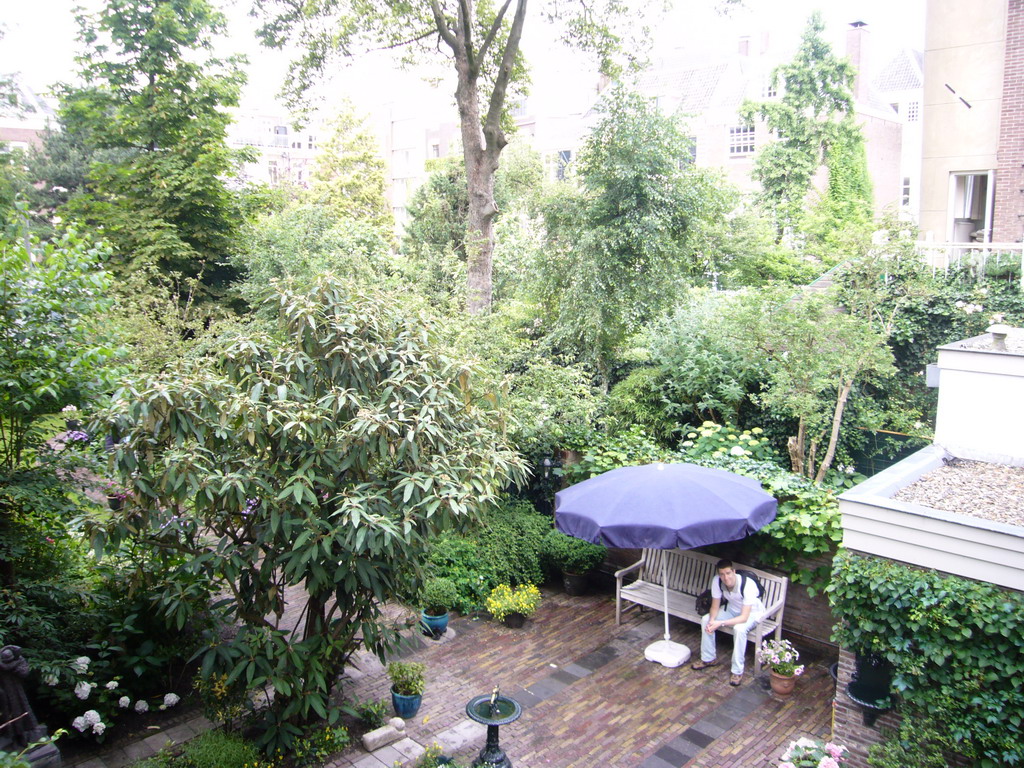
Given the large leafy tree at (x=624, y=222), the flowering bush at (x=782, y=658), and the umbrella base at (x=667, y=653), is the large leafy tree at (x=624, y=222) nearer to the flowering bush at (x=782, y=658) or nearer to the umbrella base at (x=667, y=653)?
the umbrella base at (x=667, y=653)

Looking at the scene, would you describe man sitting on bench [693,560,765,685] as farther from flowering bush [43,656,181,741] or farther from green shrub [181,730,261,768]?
flowering bush [43,656,181,741]

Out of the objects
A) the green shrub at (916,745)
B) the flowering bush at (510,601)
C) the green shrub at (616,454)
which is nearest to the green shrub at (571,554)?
the flowering bush at (510,601)

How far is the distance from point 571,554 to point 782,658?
3.40 meters

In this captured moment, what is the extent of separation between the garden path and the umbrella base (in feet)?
0.34

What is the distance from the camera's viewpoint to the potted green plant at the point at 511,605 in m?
9.38

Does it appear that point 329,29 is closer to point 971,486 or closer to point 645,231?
point 645,231

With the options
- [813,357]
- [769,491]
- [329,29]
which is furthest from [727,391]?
[329,29]

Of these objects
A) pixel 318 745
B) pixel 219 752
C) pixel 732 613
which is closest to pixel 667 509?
pixel 732 613

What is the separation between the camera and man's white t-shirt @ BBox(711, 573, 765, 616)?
26.7ft

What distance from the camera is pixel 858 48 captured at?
3669 cm

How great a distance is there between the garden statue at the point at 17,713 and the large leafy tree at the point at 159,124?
11881mm

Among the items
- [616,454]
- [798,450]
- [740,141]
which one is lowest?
[616,454]

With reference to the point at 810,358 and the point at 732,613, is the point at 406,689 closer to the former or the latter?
the point at 732,613

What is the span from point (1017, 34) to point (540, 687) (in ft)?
50.3
